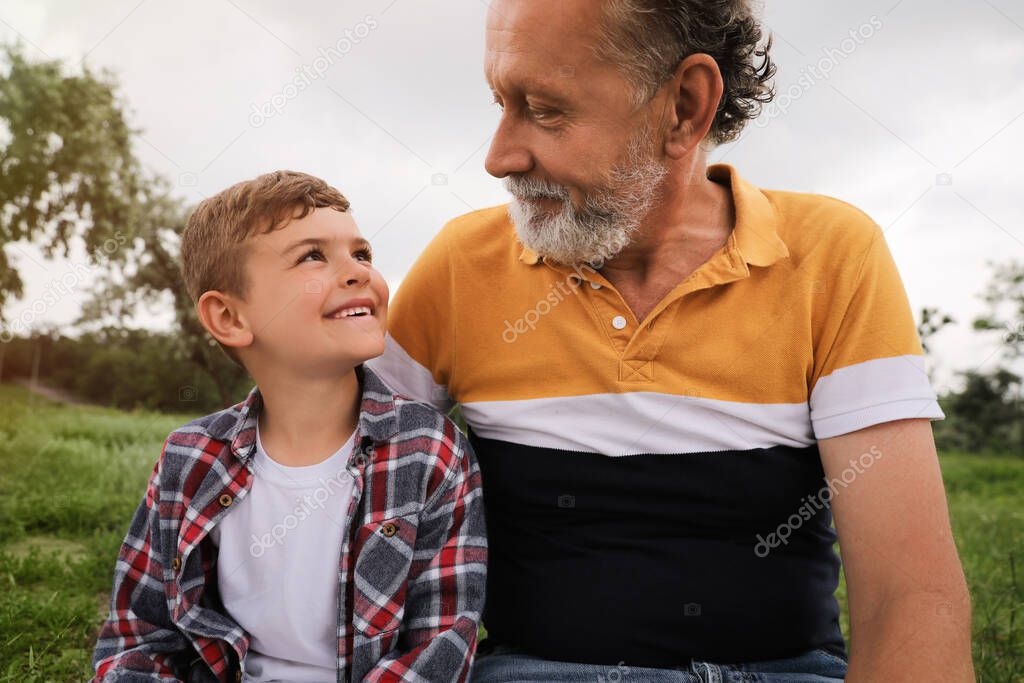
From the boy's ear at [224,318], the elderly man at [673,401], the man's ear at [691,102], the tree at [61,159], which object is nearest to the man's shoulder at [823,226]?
the elderly man at [673,401]

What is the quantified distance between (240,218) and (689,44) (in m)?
1.13

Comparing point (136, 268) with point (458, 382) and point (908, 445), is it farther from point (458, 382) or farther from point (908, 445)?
point (908, 445)

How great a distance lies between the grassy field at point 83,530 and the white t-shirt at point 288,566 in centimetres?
86

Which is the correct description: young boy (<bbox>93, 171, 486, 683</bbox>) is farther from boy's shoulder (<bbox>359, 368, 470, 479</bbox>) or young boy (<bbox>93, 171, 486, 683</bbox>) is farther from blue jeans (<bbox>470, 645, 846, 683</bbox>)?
blue jeans (<bbox>470, 645, 846, 683</bbox>)

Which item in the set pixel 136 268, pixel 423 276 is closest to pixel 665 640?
pixel 423 276

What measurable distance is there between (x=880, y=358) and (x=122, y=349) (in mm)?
6107

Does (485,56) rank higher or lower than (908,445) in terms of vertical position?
higher

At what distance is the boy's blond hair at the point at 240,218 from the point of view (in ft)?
6.58

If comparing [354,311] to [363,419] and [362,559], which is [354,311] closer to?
[363,419]

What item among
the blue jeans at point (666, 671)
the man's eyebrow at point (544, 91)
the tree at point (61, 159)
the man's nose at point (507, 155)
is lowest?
the blue jeans at point (666, 671)

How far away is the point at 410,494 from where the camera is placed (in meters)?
1.92

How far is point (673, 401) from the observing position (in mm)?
1979

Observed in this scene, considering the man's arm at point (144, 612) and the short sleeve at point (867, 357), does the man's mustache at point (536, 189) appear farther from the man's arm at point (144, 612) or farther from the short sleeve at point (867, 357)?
the man's arm at point (144, 612)

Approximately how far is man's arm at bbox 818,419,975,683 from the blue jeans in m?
0.15
